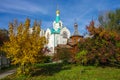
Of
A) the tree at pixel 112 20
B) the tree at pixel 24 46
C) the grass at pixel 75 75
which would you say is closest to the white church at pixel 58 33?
the tree at pixel 112 20

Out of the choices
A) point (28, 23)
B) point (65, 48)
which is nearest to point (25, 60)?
point (28, 23)

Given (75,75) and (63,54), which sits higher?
(63,54)

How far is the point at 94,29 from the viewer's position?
29.2m

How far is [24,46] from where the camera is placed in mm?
21469

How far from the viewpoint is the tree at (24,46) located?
21.1 meters

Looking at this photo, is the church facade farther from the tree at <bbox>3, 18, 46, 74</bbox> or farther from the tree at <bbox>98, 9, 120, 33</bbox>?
the tree at <bbox>3, 18, 46, 74</bbox>

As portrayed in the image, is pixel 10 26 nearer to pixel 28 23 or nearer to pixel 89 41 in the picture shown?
pixel 28 23

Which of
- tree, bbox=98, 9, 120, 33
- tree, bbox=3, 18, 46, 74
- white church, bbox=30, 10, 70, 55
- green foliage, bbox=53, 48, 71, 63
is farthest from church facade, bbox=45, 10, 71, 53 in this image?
tree, bbox=3, 18, 46, 74

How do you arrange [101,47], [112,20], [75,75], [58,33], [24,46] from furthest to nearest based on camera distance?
[58,33], [112,20], [101,47], [24,46], [75,75]

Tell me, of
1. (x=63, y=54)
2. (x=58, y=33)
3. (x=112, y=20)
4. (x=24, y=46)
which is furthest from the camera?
(x=58, y=33)

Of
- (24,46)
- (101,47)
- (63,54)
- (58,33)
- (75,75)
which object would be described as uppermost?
(58,33)

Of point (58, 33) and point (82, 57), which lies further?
point (58, 33)

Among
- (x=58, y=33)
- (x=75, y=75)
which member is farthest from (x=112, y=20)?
(x=58, y=33)

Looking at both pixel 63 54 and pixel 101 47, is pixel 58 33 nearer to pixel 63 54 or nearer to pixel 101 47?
pixel 63 54
